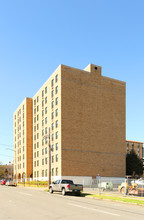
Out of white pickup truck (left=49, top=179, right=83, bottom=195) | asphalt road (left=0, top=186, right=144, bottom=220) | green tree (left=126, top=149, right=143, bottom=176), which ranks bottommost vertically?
green tree (left=126, top=149, right=143, bottom=176)

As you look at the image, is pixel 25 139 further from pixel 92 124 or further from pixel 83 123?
pixel 92 124

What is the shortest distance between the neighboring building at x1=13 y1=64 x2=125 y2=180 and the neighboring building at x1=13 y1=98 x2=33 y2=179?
1089 centimetres

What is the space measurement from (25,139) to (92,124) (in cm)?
2721

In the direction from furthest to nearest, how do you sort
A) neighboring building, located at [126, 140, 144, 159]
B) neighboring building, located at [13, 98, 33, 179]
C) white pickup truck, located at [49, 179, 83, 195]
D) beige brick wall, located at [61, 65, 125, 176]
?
1. neighboring building, located at [126, 140, 144, 159]
2. neighboring building, located at [13, 98, 33, 179]
3. beige brick wall, located at [61, 65, 125, 176]
4. white pickup truck, located at [49, 179, 83, 195]

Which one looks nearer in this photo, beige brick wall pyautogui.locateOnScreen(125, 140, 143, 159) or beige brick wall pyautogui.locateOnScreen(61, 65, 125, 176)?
beige brick wall pyautogui.locateOnScreen(61, 65, 125, 176)

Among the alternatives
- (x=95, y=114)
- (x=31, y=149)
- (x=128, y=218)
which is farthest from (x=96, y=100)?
(x=128, y=218)

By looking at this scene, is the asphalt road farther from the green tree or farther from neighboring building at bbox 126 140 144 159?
neighboring building at bbox 126 140 144 159

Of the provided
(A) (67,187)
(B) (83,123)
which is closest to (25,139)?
(B) (83,123)

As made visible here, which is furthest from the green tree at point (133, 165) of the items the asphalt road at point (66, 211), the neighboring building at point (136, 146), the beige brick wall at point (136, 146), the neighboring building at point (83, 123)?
the asphalt road at point (66, 211)

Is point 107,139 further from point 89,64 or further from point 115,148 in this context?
point 89,64

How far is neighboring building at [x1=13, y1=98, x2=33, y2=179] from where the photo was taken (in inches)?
3029

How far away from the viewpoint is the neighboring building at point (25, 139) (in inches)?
3029

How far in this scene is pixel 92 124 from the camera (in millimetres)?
59344

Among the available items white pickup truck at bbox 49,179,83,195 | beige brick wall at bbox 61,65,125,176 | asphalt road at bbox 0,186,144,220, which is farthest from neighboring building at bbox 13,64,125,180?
asphalt road at bbox 0,186,144,220
